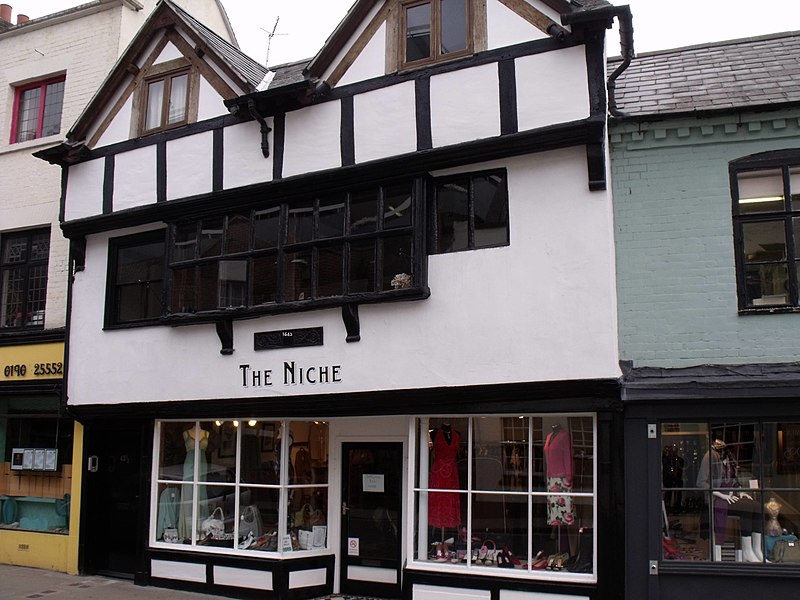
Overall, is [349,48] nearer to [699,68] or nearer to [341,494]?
[699,68]

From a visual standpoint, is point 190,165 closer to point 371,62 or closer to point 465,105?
point 371,62

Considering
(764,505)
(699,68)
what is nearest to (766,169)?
(699,68)

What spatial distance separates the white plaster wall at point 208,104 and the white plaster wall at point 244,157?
410 millimetres

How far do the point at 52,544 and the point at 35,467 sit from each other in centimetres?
139

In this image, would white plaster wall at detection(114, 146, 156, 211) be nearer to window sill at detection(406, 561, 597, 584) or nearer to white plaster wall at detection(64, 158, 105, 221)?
white plaster wall at detection(64, 158, 105, 221)

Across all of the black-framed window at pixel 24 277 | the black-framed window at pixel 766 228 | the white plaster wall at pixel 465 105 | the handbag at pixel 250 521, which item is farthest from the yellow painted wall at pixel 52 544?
the black-framed window at pixel 766 228

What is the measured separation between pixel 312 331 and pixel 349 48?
12.8ft

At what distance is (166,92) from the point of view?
12820 mm

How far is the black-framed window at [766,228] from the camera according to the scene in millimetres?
9055

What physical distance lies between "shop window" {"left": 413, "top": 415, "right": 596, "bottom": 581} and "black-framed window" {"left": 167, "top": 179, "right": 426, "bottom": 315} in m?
2.02

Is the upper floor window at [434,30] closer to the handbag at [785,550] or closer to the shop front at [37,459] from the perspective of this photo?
the handbag at [785,550]

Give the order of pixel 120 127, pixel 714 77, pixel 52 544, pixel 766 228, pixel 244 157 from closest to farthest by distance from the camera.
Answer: pixel 766 228 → pixel 714 77 → pixel 244 157 → pixel 120 127 → pixel 52 544

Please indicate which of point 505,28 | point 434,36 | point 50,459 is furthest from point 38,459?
point 505,28

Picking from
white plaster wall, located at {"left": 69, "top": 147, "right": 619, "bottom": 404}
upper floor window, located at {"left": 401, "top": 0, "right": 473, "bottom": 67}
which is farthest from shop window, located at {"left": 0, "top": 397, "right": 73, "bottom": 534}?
upper floor window, located at {"left": 401, "top": 0, "right": 473, "bottom": 67}
